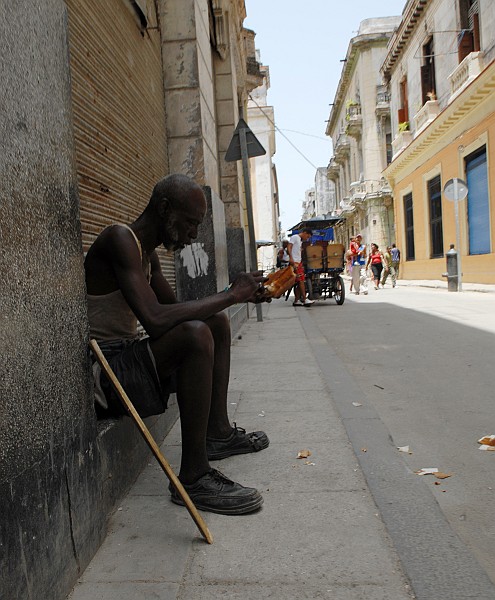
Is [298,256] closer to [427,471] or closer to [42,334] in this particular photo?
[427,471]

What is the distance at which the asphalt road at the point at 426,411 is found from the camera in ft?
7.31

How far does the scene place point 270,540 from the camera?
201 centimetres

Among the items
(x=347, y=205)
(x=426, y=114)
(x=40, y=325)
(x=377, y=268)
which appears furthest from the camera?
(x=347, y=205)

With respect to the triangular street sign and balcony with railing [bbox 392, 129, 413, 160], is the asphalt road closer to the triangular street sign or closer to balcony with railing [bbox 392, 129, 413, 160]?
the triangular street sign

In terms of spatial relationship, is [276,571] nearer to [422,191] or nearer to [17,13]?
[17,13]

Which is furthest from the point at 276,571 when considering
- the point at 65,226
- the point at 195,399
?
the point at 65,226

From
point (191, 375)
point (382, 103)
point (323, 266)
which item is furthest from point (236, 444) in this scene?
point (382, 103)

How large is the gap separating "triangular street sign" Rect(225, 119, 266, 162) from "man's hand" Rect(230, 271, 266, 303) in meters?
5.38

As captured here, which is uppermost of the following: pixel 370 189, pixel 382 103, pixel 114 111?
pixel 382 103

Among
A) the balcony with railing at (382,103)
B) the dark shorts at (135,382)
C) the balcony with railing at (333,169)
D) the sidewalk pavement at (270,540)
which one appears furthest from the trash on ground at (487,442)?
the balcony with railing at (333,169)

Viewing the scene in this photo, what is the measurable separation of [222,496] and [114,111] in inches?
130

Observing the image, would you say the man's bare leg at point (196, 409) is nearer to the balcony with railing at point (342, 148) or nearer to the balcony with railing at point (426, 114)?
the balcony with railing at point (426, 114)

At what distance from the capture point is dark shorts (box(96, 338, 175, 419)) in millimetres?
2240

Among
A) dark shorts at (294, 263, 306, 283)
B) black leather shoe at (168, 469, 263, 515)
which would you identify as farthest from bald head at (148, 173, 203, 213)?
dark shorts at (294, 263, 306, 283)
